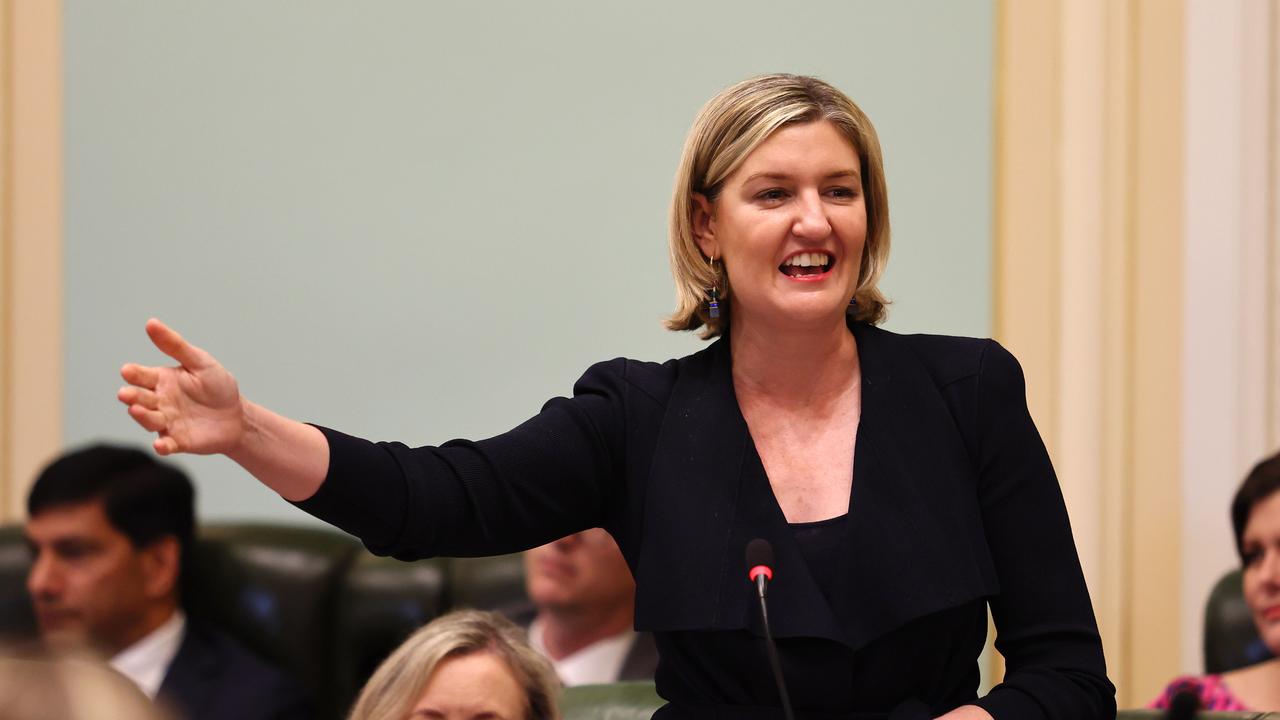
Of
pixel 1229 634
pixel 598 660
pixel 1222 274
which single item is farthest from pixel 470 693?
pixel 1222 274

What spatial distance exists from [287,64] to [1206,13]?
7.23ft

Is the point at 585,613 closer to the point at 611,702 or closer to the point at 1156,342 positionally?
the point at 611,702

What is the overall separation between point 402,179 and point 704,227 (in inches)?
86.0

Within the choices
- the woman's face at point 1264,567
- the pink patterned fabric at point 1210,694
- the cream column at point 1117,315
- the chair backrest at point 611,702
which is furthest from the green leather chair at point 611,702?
the cream column at point 1117,315

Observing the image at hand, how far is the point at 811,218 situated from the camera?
5.33ft

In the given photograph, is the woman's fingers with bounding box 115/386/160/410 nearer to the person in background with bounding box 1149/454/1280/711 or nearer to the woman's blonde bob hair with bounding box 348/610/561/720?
the woman's blonde bob hair with bounding box 348/610/561/720

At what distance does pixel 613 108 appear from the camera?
147 inches

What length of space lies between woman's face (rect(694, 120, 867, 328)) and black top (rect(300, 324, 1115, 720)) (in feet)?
0.42

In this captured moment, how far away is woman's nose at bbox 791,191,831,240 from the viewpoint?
5.31 ft

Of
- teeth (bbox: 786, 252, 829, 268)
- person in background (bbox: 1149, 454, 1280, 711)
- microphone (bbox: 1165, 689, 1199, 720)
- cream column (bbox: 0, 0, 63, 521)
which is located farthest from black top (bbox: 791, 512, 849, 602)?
cream column (bbox: 0, 0, 63, 521)

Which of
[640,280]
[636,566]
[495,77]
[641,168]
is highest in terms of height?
[495,77]

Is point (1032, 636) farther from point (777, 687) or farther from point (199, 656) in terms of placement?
point (199, 656)

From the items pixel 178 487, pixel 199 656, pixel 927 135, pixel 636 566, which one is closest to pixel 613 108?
pixel 927 135

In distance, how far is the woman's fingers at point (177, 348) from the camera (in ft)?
4.47
